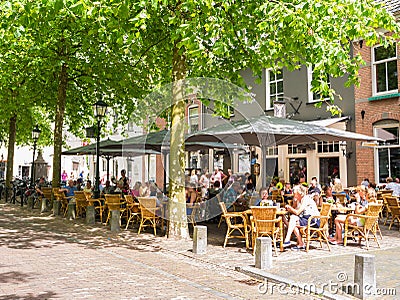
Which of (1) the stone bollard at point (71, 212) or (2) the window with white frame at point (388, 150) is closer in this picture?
(1) the stone bollard at point (71, 212)

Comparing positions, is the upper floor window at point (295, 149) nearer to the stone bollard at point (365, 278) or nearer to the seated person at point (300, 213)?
the seated person at point (300, 213)

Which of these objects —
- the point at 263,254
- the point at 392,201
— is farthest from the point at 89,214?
the point at 392,201

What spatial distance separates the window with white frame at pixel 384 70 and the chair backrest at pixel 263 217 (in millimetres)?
9732

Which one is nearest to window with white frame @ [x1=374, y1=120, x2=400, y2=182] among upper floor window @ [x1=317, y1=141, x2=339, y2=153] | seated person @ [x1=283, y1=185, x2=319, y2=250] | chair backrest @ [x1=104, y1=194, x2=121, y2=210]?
upper floor window @ [x1=317, y1=141, x2=339, y2=153]

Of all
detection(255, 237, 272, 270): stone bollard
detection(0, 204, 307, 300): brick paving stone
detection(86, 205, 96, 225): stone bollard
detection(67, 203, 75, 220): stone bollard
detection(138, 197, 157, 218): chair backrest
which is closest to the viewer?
detection(0, 204, 307, 300): brick paving stone

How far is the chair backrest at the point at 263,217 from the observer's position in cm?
760

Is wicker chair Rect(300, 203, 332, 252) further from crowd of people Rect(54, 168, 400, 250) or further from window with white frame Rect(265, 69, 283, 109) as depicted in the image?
window with white frame Rect(265, 69, 283, 109)

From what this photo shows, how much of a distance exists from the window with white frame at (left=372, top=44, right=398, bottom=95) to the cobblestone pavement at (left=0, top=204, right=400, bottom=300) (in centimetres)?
674

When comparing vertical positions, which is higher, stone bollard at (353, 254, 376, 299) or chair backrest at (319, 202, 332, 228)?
chair backrest at (319, 202, 332, 228)

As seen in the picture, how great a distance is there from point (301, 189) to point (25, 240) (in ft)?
21.3

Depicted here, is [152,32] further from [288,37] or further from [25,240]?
Answer: [25,240]

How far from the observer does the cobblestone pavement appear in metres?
5.54

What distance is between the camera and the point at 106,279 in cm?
614

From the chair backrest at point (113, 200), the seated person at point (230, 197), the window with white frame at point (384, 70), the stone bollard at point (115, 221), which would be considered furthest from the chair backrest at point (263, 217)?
the window with white frame at point (384, 70)
